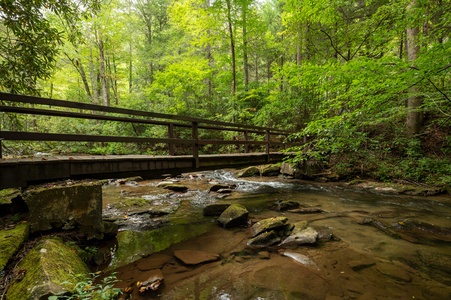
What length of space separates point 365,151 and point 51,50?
41.0ft

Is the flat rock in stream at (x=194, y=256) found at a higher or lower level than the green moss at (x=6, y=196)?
lower

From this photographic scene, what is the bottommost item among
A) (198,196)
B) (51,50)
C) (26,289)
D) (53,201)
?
(198,196)

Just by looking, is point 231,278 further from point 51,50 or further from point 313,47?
point 313,47

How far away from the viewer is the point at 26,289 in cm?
216

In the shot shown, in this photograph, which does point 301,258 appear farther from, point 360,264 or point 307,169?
point 307,169

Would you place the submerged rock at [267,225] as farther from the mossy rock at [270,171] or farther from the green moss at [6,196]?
the mossy rock at [270,171]

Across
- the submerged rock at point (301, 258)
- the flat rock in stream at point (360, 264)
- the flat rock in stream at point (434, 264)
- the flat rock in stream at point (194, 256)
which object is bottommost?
the flat rock in stream at point (360, 264)

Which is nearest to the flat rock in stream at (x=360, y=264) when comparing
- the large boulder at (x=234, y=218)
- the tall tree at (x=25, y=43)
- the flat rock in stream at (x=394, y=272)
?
the flat rock in stream at (x=394, y=272)

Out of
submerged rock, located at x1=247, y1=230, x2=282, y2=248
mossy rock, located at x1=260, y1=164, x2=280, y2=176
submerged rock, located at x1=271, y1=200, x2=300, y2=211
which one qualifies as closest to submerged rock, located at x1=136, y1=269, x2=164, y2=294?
submerged rock, located at x1=247, y1=230, x2=282, y2=248

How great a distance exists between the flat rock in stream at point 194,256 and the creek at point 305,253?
0.33ft

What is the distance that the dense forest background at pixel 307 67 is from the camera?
476cm

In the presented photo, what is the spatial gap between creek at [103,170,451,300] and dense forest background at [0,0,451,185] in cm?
213

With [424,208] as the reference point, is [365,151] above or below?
above

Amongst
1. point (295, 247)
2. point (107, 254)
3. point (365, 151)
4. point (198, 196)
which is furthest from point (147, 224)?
point (365, 151)
